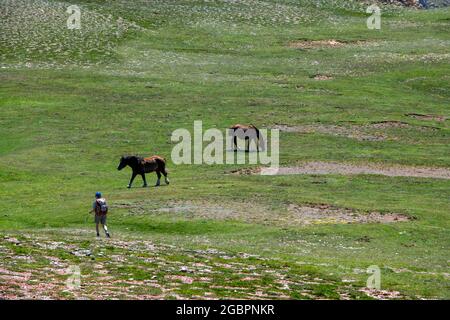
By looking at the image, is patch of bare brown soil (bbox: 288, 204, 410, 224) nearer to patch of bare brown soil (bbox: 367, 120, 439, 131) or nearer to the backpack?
the backpack

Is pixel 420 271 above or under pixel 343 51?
under

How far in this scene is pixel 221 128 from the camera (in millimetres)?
80625

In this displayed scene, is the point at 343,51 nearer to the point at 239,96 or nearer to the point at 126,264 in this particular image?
the point at 239,96

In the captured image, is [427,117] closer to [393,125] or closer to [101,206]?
[393,125]

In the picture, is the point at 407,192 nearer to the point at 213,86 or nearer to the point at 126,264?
the point at 126,264

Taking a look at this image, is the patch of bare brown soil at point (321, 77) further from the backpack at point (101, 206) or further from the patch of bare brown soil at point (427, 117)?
the backpack at point (101, 206)

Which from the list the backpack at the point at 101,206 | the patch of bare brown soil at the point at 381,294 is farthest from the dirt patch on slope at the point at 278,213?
the patch of bare brown soil at the point at 381,294

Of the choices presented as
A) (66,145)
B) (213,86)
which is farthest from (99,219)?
(213,86)

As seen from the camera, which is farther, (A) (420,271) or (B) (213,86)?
(B) (213,86)

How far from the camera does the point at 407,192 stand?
6038 cm

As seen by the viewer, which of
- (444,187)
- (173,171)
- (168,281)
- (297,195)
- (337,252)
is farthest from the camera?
(173,171)

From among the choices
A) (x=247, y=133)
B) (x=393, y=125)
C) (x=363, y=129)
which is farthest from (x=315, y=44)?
(x=247, y=133)

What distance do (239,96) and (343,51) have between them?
2710 centimetres

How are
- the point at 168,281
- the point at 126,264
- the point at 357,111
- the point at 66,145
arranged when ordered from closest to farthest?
1. the point at 168,281
2. the point at 126,264
3. the point at 66,145
4. the point at 357,111
